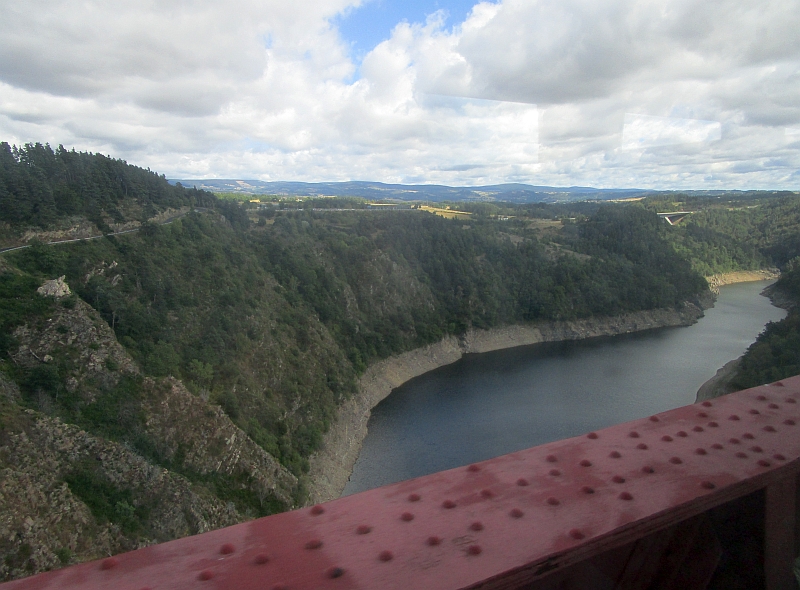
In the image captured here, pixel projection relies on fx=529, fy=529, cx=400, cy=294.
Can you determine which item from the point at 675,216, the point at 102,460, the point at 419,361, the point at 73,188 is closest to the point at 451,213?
the point at 675,216

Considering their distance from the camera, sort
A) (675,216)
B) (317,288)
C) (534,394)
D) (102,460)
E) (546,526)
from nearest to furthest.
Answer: (546,526)
(102,460)
(534,394)
(317,288)
(675,216)

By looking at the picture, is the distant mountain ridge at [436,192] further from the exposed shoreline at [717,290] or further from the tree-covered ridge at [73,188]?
the tree-covered ridge at [73,188]

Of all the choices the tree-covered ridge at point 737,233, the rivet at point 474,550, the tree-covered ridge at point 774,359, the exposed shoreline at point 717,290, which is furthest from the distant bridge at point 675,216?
the rivet at point 474,550

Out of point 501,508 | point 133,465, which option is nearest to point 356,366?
point 133,465

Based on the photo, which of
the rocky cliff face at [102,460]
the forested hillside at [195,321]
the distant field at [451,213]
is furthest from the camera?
the distant field at [451,213]

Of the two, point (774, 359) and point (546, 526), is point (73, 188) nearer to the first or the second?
point (546, 526)

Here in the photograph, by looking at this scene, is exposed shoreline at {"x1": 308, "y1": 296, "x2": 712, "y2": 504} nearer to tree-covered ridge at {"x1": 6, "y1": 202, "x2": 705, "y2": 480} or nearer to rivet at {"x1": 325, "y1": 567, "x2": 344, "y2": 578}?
Answer: tree-covered ridge at {"x1": 6, "y1": 202, "x2": 705, "y2": 480}
